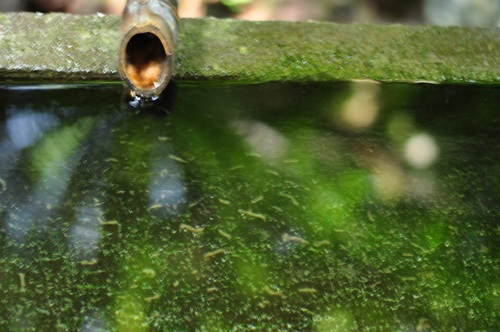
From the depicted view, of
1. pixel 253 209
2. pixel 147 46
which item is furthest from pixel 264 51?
pixel 253 209

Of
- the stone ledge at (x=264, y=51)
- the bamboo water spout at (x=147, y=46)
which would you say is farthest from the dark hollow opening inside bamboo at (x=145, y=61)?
the stone ledge at (x=264, y=51)

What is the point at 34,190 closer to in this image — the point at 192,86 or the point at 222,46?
the point at 192,86

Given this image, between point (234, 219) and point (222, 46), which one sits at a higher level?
point (222, 46)

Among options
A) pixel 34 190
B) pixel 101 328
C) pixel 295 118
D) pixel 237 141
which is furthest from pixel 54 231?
pixel 295 118

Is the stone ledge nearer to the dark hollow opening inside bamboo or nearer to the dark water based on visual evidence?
the dark water

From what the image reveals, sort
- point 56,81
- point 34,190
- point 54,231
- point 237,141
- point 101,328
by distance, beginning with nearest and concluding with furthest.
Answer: point 101,328, point 54,231, point 34,190, point 237,141, point 56,81

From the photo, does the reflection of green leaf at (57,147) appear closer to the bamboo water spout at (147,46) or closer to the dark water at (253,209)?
the dark water at (253,209)
